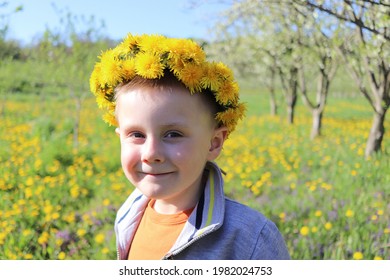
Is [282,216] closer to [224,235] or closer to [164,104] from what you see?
[224,235]

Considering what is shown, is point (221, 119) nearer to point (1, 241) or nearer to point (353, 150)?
point (1, 241)

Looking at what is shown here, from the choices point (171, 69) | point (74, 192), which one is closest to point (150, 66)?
point (171, 69)

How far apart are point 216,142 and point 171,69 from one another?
1.03ft

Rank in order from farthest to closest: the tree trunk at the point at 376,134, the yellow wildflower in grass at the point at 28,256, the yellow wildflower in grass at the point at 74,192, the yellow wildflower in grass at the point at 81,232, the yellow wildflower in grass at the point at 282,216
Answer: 1. the tree trunk at the point at 376,134
2. the yellow wildflower in grass at the point at 74,192
3. the yellow wildflower in grass at the point at 282,216
4. the yellow wildflower in grass at the point at 81,232
5. the yellow wildflower in grass at the point at 28,256

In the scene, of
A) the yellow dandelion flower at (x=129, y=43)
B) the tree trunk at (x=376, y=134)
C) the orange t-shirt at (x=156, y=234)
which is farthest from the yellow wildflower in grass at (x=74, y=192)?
the tree trunk at (x=376, y=134)

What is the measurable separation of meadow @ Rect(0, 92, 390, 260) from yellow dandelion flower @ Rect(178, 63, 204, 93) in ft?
5.27

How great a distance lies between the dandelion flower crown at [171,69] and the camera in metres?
1.26

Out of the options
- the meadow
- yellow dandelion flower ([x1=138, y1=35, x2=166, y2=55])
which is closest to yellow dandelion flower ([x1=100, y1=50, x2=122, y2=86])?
yellow dandelion flower ([x1=138, y1=35, x2=166, y2=55])

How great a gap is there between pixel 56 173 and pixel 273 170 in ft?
7.60

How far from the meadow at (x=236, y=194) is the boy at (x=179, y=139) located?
4.23 ft

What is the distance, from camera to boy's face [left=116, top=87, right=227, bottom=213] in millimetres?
1238

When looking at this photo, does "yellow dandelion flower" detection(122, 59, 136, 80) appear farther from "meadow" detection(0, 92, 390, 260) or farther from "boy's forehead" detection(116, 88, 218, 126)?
"meadow" detection(0, 92, 390, 260)

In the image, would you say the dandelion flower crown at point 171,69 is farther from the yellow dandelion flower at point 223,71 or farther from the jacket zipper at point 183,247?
the jacket zipper at point 183,247

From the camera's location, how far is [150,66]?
49.3 inches
